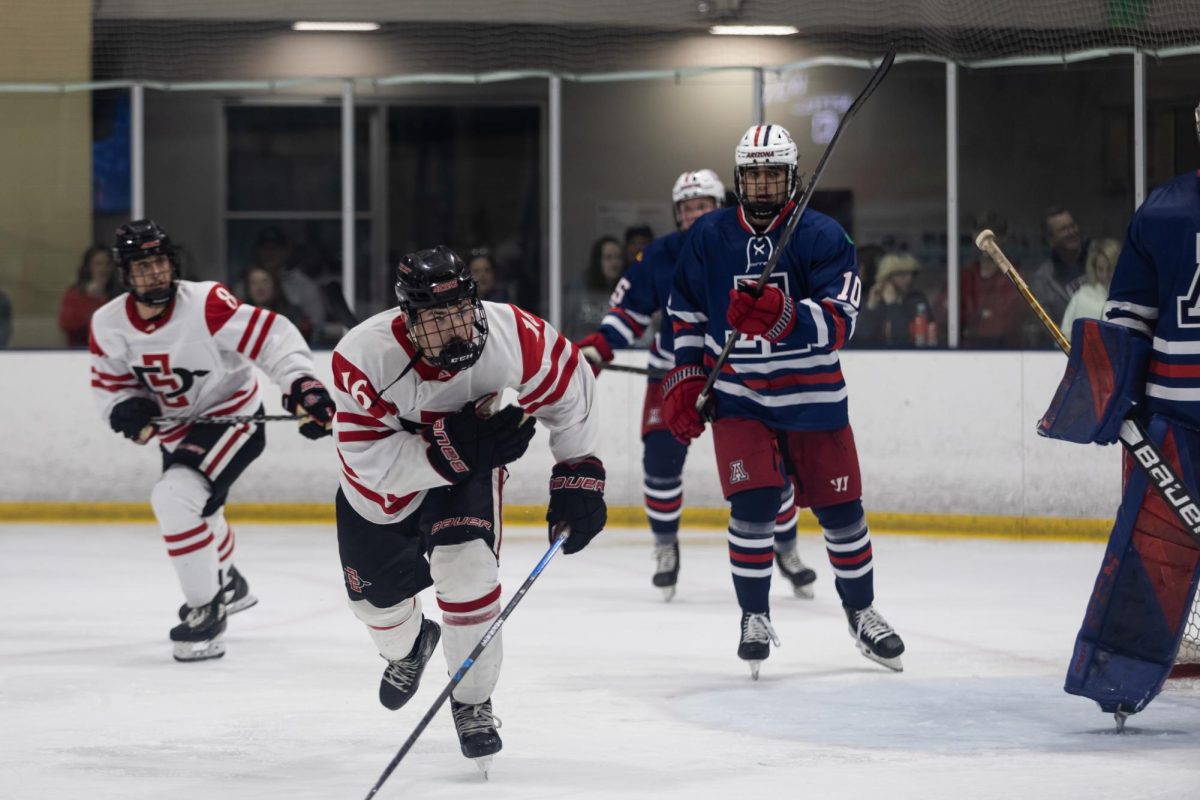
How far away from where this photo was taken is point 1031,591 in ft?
18.2

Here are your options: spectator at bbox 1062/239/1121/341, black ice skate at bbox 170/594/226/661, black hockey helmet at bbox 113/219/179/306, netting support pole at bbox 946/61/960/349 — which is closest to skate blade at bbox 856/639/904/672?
black ice skate at bbox 170/594/226/661

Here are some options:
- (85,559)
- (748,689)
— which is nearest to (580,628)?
(748,689)

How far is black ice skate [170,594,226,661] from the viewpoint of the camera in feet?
14.5

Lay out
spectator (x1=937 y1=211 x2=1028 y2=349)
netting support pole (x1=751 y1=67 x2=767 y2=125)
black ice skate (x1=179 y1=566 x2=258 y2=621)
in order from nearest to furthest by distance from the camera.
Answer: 1. black ice skate (x1=179 y1=566 x2=258 y2=621)
2. spectator (x1=937 y1=211 x2=1028 y2=349)
3. netting support pole (x1=751 y1=67 x2=767 y2=125)

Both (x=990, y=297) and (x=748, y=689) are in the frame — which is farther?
(x=990, y=297)

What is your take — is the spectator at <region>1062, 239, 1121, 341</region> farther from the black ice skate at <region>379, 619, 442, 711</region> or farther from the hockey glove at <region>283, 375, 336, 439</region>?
the black ice skate at <region>379, 619, 442, 711</region>

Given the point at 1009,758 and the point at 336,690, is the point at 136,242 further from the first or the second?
the point at 1009,758

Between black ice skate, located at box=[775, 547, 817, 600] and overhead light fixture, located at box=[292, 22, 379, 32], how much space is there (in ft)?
11.7

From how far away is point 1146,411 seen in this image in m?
3.36

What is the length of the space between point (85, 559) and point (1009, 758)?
3992mm

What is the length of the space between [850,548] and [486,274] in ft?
12.2

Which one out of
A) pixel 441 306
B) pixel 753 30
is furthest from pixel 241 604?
pixel 753 30

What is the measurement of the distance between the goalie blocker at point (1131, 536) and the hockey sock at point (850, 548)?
0.84 metres

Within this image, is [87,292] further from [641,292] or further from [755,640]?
[755,640]
